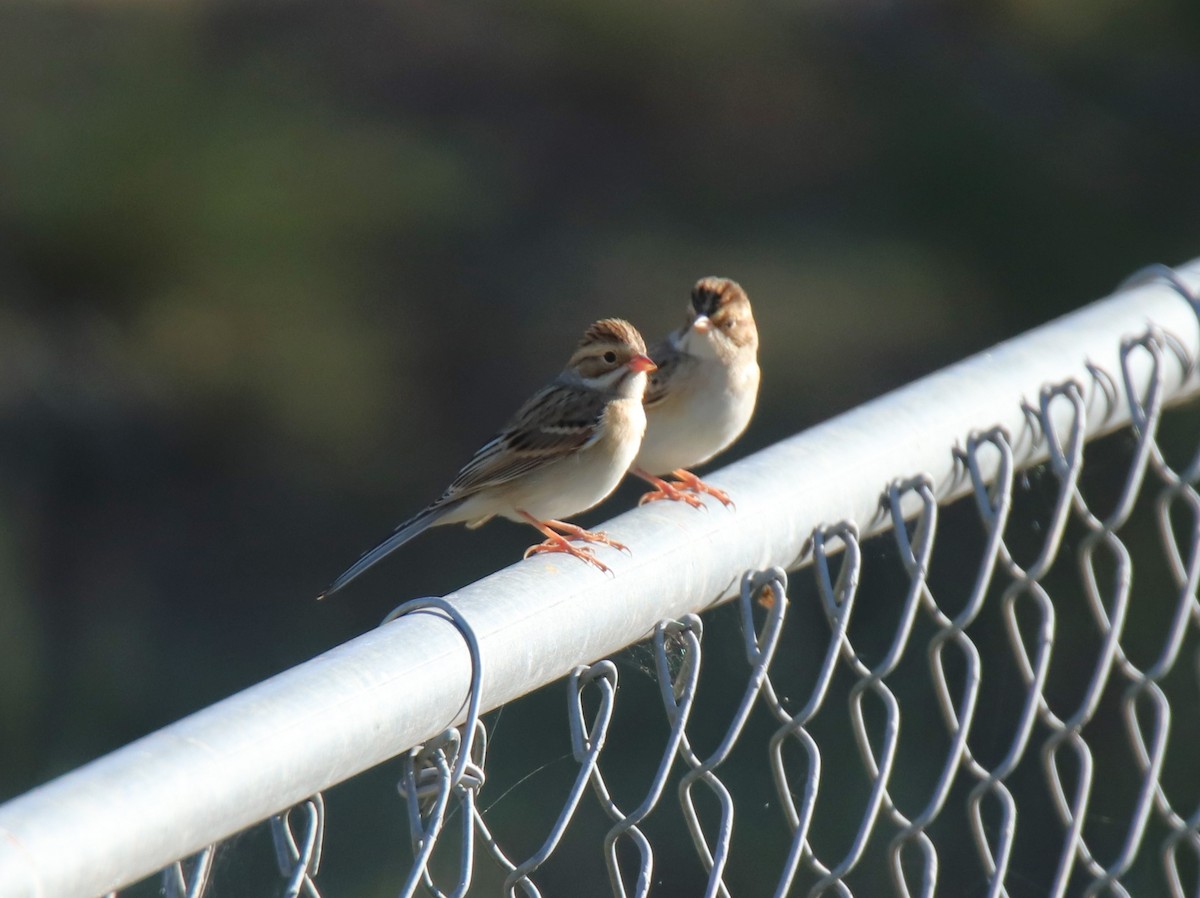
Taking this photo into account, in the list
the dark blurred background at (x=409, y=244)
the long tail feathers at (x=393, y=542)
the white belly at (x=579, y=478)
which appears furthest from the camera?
the dark blurred background at (x=409, y=244)

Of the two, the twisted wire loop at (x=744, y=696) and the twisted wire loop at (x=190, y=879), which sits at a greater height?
the twisted wire loop at (x=744, y=696)

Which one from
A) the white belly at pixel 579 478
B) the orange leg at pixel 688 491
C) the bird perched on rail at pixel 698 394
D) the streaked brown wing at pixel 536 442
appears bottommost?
the orange leg at pixel 688 491

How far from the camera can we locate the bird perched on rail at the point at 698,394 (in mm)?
3877

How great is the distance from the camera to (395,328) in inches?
389

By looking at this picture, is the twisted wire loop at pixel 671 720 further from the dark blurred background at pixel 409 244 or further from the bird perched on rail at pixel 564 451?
the dark blurred background at pixel 409 244

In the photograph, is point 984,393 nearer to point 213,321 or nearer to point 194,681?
point 194,681

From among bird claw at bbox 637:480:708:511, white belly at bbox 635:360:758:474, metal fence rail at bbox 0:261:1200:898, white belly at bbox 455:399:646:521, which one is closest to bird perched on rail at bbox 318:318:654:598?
white belly at bbox 455:399:646:521

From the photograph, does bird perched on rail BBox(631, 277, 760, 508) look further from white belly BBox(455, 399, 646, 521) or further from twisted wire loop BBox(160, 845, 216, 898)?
twisted wire loop BBox(160, 845, 216, 898)

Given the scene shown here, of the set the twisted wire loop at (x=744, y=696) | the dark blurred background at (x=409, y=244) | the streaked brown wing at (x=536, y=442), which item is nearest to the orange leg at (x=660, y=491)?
the streaked brown wing at (x=536, y=442)

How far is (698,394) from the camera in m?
3.88

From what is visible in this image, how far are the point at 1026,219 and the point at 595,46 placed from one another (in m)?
3.62

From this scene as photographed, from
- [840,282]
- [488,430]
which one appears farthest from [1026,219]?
[488,430]

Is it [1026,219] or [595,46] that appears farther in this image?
[595,46]

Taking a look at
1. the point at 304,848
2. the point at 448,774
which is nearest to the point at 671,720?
the point at 448,774
